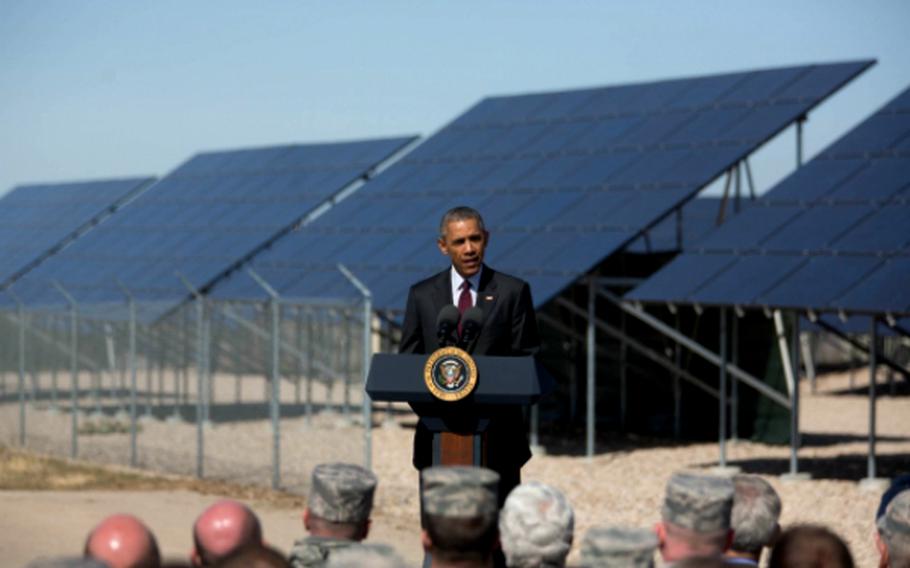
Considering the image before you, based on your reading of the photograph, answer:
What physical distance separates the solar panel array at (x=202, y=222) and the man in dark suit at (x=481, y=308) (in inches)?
627

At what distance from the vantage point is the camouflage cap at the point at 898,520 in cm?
483

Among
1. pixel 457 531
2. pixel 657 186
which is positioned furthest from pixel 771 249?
pixel 457 531

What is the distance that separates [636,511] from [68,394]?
51.2 ft

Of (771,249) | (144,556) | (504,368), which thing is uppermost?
(771,249)

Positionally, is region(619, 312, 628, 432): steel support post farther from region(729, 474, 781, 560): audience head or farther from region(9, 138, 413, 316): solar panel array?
region(729, 474, 781, 560): audience head

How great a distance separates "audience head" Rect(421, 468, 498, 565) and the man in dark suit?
165 centimetres

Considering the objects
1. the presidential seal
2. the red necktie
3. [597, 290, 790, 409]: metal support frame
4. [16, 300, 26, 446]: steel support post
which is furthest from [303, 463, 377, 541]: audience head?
[16, 300, 26, 446]: steel support post

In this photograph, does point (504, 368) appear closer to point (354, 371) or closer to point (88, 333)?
point (88, 333)

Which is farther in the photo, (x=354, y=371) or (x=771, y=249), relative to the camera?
(x=354, y=371)

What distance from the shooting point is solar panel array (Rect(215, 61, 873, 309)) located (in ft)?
63.6

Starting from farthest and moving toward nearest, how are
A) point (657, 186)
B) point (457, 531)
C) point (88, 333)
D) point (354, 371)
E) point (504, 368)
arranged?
1. point (354, 371)
2. point (88, 333)
3. point (657, 186)
4. point (504, 368)
5. point (457, 531)

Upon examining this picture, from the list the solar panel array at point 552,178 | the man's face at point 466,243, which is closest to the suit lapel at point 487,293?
the man's face at point 466,243

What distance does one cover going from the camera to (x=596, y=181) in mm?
20891

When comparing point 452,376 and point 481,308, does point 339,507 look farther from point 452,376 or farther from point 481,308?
point 481,308
